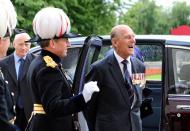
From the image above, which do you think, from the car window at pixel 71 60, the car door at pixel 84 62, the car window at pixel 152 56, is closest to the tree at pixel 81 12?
the car window at pixel 152 56

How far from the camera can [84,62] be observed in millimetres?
4797

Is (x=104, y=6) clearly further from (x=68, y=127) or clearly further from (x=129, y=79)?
(x=68, y=127)

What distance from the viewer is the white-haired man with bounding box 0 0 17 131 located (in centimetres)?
295

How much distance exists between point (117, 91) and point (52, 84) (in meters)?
1.20

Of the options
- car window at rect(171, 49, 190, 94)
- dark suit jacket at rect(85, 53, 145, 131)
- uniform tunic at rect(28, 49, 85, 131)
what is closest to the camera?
uniform tunic at rect(28, 49, 85, 131)

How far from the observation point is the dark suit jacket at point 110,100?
4441mm

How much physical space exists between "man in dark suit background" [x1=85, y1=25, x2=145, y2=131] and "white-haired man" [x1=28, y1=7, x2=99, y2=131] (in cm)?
89

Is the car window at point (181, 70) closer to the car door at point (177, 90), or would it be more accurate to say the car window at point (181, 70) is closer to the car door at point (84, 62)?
the car door at point (177, 90)

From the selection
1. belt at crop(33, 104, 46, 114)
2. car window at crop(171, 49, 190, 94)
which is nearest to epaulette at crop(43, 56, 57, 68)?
belt at crop(33, 104, 46, 114)

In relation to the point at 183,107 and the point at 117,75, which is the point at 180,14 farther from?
the point at 117,75

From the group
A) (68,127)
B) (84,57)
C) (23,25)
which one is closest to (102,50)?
(84,57)

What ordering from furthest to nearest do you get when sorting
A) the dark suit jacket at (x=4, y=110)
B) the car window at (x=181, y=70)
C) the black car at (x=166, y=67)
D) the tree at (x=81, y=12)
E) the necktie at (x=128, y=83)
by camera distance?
the tree at (x=81, y=12)
the car window at (x=181, y=70)
the black car at (x=166, y=67)
the necktie at (x=128, y=83)
the dark suit jacket at (x=4, y=110)

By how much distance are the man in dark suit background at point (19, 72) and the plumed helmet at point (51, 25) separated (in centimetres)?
186

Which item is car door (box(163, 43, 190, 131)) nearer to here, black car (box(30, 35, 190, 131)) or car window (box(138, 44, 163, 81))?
black car (box(30, 35, 190, 131))
